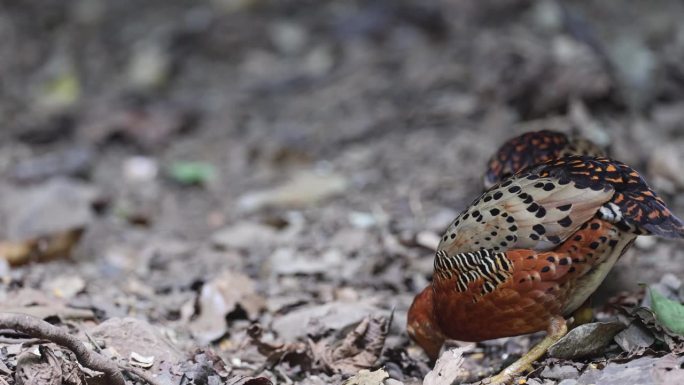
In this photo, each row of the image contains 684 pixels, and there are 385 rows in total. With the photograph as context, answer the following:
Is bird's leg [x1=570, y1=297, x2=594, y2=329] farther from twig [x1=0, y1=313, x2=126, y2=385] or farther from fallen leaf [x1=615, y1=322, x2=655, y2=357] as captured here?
twig [x1=0, y1=313, x2=126, y2=385]

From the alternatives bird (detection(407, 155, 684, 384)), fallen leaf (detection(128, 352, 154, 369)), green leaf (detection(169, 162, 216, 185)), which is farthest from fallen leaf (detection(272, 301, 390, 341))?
green leaf (detection(169, 162, 216, 185))

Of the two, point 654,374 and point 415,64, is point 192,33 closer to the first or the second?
point 415,64

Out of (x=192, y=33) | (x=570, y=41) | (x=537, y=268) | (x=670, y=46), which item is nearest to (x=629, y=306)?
(x=537, y=268)

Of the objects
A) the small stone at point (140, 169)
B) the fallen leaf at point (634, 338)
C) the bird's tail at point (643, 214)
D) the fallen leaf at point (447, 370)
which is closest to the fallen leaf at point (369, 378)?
the fallen leaf at point (447, 370)

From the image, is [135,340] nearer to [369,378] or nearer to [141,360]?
[141,360]

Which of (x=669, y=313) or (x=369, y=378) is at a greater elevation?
(x=669, y=313)

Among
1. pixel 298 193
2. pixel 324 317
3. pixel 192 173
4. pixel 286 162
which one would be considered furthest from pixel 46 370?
pixel 286 162
